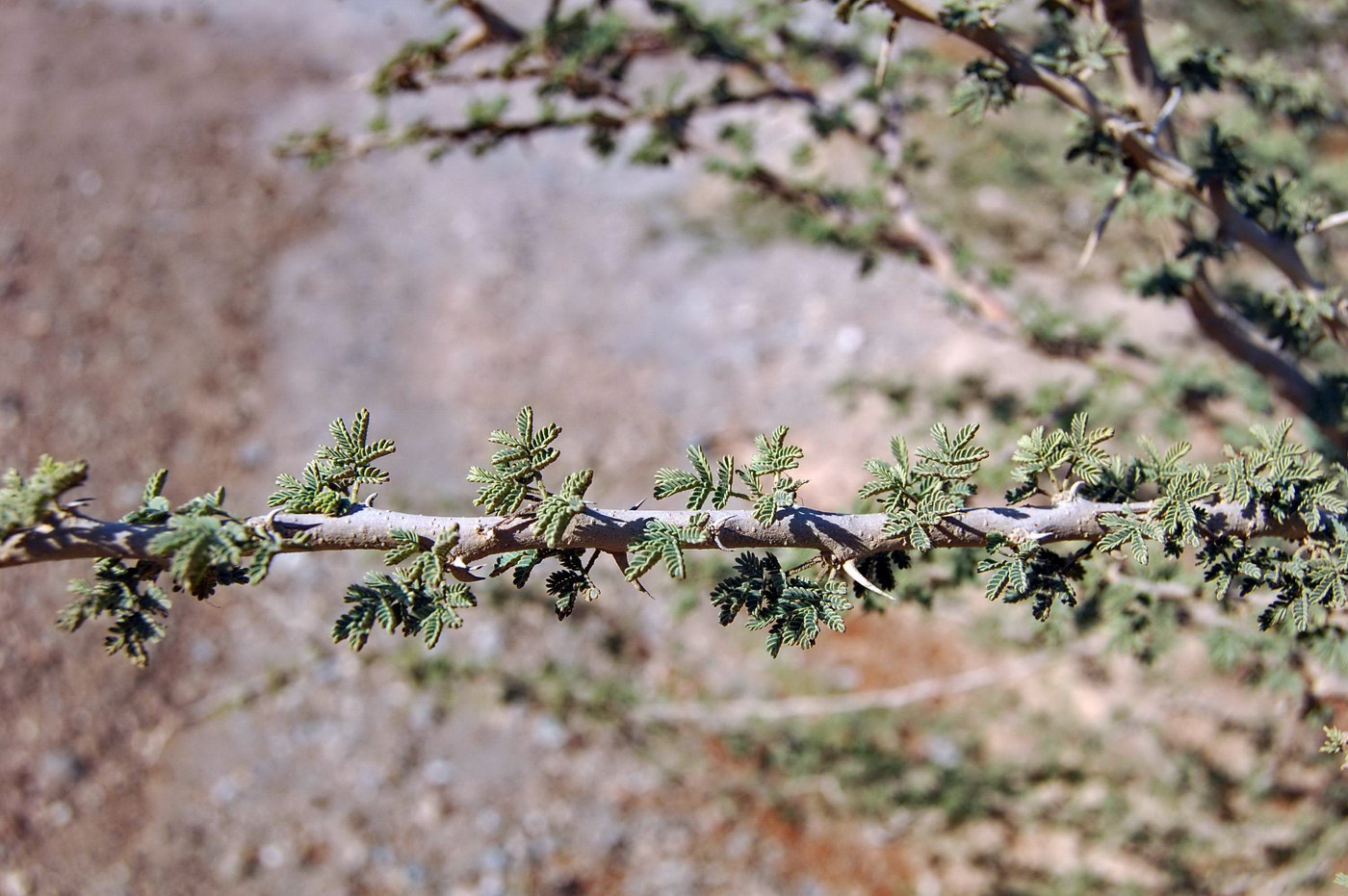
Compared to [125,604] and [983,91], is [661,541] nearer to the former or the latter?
[125,604]

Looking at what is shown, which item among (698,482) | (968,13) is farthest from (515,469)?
(968,13)

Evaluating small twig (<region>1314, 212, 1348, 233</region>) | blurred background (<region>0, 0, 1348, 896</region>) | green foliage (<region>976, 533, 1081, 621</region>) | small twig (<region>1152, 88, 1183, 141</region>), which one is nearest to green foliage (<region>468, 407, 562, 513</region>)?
green foliage (<region>976, 533, 1081, 621</region>)

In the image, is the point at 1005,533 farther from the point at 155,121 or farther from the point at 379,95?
the point at 155,121

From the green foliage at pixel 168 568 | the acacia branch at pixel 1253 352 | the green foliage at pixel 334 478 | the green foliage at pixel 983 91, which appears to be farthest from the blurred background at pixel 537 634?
the green foliage at pixel 168 568

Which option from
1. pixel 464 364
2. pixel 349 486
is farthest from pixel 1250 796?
pixel 464 364

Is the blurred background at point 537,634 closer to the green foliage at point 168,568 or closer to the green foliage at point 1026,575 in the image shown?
the green foliage at point 1026,575

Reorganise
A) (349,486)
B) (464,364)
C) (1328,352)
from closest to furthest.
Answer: (349,486) < (1328,352) < (464,364)
